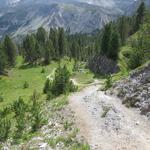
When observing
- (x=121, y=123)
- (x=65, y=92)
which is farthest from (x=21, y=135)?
(x=65, y=92)

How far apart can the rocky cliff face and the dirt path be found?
85 cm

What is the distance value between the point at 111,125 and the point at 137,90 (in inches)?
279

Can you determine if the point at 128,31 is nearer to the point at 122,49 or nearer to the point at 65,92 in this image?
the point at 122,49

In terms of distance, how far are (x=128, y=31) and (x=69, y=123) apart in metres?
103

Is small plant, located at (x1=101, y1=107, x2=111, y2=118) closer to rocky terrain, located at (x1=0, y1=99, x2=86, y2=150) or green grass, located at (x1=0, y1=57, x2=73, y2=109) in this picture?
rocky terrain, located at (x1=0, y1=99, x2=86, y2=150)

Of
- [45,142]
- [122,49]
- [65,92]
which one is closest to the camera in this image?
[45,142]

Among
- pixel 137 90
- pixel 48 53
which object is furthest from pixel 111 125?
pixel 48 53

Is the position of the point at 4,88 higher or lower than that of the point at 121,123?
lower

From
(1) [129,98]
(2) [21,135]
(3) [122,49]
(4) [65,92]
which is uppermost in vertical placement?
(1) [129,98]

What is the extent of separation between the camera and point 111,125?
98.2 ft

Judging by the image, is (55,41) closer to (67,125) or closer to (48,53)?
(48,53)

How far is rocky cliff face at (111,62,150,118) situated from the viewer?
32.9 m

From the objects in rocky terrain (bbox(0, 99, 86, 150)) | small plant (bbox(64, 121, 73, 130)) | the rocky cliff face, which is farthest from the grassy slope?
small plant (bbox(64, 121, 73, 130))

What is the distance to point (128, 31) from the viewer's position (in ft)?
424
